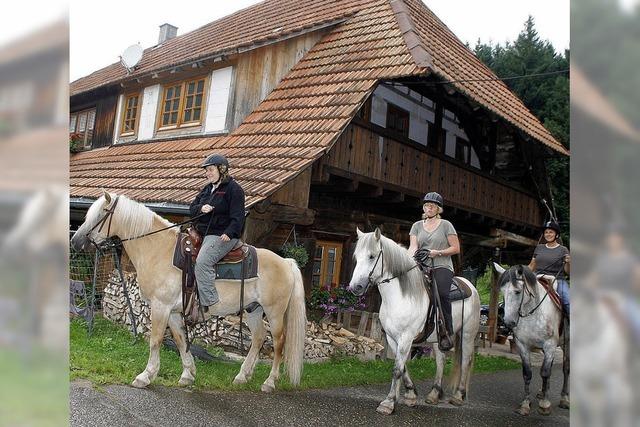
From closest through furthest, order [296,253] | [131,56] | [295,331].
Answer: [295,331] → [296,253] → [131,56]

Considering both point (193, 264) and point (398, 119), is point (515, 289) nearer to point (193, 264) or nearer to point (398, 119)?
point (193, 264)

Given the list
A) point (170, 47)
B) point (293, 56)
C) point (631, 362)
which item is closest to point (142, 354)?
point (293, 56)

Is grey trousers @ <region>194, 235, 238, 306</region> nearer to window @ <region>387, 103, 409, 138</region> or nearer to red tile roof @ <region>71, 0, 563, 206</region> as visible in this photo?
red tile roof @ <region>71, 0, 563, 206</region>

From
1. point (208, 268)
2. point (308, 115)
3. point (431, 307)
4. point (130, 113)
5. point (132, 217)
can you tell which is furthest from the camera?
point (130, 113)

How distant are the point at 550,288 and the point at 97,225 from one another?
4.56 metres

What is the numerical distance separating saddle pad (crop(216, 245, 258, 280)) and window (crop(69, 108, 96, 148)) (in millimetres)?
8044

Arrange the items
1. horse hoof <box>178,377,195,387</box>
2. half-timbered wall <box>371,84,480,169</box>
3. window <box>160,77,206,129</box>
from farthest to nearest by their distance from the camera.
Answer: window <box>160,77,206,129</box> → half-timbered wall <box>371,84,480,169</box> → horse hoof <box>178,377,195,387</box>

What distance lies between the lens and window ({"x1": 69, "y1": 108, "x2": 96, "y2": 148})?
11891 mm

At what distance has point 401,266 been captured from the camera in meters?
5.03

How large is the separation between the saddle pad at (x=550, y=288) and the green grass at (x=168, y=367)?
2247mm

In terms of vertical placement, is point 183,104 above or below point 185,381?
above

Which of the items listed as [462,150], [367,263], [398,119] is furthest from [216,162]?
[462,150]

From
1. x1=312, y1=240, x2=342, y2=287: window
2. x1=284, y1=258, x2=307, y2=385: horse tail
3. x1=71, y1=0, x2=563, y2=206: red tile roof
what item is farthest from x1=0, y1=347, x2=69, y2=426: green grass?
x1=312, y1=240, x2=342, y2=287: window

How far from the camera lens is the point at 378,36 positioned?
816cm
